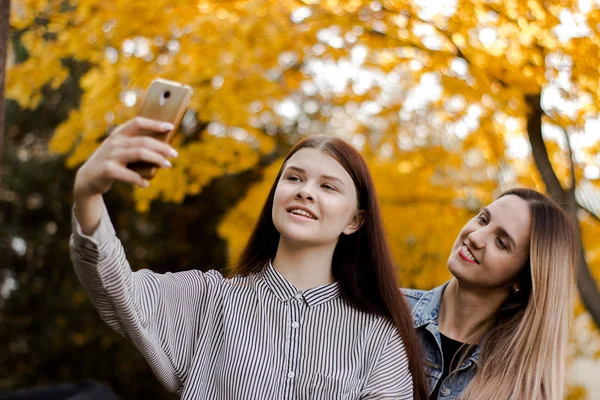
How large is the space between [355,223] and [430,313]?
652mm

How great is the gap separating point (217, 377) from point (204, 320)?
150 millimetres

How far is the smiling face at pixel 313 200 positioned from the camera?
6.39 ft

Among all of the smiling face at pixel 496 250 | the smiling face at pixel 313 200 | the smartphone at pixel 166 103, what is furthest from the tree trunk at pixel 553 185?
the smartphone at pixel 166 103

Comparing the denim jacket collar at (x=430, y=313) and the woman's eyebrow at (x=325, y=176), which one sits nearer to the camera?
the woman's eyebrow at (x=325, y=176)

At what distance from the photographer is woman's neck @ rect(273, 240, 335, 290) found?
2.00 m

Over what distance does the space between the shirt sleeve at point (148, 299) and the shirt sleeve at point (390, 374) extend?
0.45 meters

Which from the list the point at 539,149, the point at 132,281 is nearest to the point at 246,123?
the point at 539,149

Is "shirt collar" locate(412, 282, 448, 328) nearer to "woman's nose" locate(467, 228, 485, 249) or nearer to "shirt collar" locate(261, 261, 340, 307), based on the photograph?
"woman's nose" locate(467, 228, 485, 249)

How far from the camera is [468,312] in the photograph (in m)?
2.60

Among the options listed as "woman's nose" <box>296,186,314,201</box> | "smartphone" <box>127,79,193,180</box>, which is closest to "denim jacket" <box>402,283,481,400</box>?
"woman's nose" <box>296,186,314,201</box>

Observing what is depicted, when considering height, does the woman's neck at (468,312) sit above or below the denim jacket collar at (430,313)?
above

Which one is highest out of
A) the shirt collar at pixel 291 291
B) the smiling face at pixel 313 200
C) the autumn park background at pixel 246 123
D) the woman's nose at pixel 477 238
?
the smiling face at pixel 313 200

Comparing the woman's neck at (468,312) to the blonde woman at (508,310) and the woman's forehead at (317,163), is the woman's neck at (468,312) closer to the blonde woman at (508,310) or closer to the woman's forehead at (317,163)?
the blonde woman at (508,310)

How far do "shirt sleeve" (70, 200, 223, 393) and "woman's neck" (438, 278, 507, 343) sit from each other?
100 centimetres
